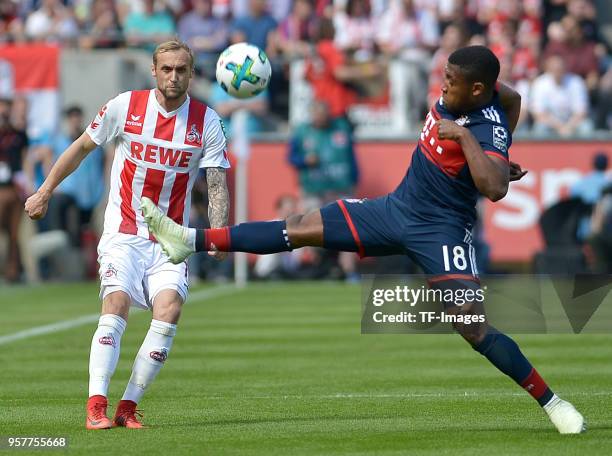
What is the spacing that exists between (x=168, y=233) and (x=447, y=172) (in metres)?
1.71

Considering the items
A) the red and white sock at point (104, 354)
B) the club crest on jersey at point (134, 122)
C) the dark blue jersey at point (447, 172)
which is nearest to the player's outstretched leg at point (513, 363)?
the dark blue jersey at point (447, 172)

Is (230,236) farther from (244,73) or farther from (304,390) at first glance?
(304,390)

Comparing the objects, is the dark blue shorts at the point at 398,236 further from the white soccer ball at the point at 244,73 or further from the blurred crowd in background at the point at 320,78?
the blurred crowd in background at the point at 320,78

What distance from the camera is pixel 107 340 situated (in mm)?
9039

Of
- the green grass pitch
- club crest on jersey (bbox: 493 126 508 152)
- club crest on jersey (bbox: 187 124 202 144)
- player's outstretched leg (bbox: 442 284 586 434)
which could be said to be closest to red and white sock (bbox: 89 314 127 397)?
the green grass pitch

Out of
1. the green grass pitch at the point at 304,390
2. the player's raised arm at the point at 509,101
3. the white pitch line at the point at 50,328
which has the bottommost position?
the white pitch line at the point at 50,328

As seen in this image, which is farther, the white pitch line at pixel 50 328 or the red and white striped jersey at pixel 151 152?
the white pitch line at pixel 50 328

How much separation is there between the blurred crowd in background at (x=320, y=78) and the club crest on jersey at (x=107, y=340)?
46.4ft

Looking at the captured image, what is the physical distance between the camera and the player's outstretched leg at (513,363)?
28.0 ft

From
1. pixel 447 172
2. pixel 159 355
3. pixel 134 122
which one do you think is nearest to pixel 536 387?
pixel 447 172

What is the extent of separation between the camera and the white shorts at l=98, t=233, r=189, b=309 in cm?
921

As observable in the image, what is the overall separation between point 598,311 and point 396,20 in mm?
11095

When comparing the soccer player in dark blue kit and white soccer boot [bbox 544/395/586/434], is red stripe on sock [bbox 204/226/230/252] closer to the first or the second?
the soccer player in dark blue kit

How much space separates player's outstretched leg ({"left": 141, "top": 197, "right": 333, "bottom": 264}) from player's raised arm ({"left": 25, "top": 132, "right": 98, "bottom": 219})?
73 centimetres
